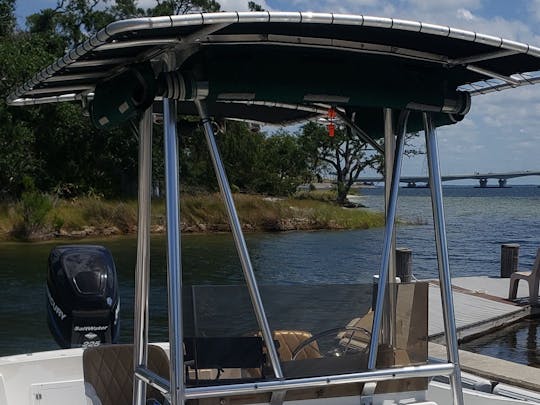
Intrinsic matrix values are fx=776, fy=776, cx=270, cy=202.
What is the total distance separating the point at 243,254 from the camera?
10.6 feet

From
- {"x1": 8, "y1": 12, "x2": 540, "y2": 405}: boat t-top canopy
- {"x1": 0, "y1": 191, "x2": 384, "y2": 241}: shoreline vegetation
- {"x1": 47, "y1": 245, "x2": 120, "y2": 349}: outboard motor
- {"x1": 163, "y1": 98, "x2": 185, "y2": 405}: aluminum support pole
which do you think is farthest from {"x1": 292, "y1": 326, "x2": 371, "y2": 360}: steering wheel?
{"x1": 0, "y1": 191, "x2": 384, "y2": 241}: shoreline vegetation

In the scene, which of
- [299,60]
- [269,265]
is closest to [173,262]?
[299,60]

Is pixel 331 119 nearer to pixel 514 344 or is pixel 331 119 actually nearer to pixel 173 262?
pixel 173 262

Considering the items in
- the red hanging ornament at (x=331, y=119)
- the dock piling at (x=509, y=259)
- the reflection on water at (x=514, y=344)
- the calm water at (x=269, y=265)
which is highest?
the red hanging ornament at (x=331, y=119)

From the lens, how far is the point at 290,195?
38.9 metres

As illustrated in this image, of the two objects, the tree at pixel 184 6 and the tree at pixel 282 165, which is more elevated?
the tree at pixel 184 6

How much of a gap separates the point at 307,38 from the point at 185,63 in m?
0.53

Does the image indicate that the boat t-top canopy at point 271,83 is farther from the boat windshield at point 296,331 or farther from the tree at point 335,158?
the tree at point 335,158

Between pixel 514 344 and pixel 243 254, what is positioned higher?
pixel 243 254

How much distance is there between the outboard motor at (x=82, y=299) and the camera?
18.1ft

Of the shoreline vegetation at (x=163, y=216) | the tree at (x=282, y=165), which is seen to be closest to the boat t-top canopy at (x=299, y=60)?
the shoreline vegetation at (x=163, y=216)

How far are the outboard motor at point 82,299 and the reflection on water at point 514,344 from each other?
5.42 meters

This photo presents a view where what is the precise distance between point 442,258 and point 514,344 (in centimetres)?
701

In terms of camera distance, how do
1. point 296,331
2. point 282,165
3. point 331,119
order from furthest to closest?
point 282,165, point 331,119, point 296,331
